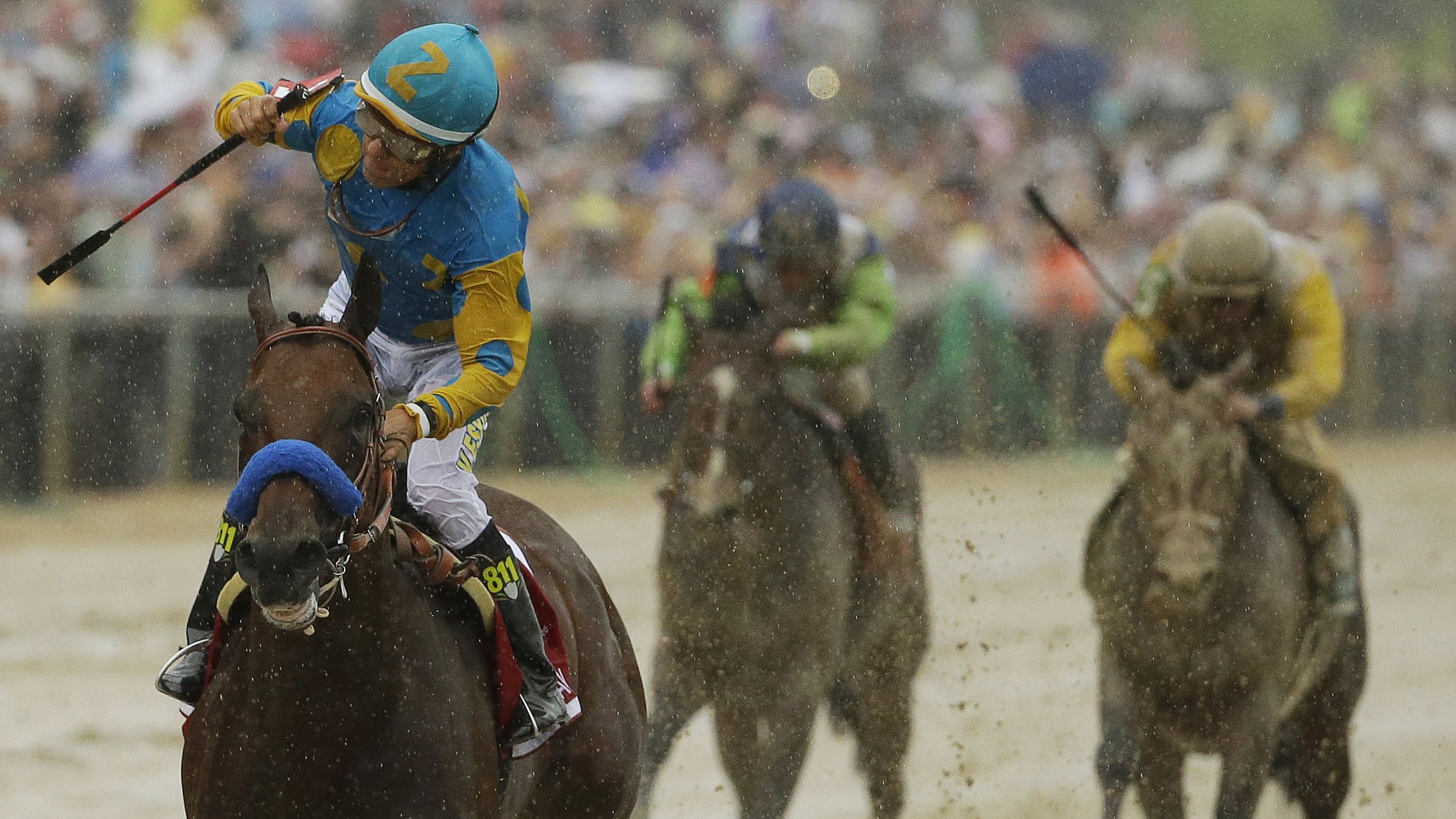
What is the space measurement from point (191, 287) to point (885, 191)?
5684 mm

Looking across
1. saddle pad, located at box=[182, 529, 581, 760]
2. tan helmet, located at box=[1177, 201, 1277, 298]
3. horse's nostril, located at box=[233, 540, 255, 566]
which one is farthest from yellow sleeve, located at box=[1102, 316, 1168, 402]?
horse's nostril, located at box=[233, 540, 255, 566]

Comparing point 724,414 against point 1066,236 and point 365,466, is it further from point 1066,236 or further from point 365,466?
point 365,466

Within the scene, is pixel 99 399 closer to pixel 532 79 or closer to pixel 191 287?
pixel 191 287

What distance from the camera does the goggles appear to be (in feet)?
13.8

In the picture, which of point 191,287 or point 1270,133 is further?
point 1270,133

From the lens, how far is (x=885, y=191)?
51.2 feet

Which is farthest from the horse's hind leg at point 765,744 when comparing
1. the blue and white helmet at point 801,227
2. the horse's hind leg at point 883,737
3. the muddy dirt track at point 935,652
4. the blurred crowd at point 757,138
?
the blurred crowd at point 757,138

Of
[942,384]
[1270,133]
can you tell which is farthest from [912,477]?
[1270,133]

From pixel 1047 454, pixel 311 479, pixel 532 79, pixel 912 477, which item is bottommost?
pixel 1047 454

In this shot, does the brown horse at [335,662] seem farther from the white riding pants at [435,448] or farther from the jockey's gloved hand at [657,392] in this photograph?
the jockey's gloved hand at [657,392]

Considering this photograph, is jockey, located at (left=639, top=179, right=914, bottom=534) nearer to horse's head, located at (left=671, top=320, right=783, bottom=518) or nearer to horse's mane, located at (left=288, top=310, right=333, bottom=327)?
horse's head, located at (left=671, top=320, right=783, bottom=518)

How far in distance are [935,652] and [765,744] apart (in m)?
3.72

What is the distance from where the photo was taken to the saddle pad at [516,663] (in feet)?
14.2

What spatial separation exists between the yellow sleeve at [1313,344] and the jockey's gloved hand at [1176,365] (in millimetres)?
369
